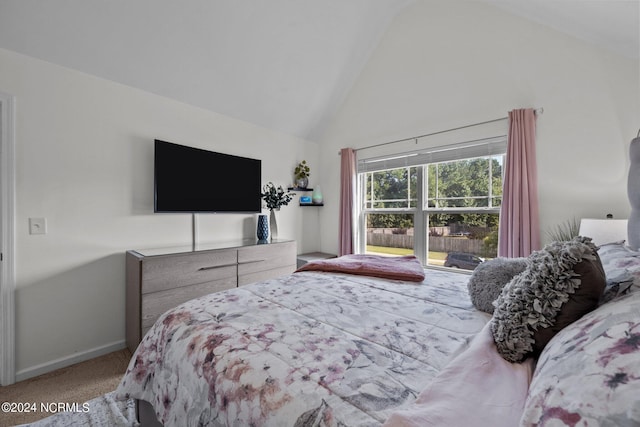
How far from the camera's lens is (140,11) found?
1.99 metres

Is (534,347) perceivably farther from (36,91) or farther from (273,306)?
(36,91)

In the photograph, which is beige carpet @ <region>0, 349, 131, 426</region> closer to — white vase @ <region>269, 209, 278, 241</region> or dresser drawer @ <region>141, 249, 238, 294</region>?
dresser drawer @ <region>141, 249, 238, 294</region>

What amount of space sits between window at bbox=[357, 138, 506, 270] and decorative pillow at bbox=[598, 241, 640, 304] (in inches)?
74.5

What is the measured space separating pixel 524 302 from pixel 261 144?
3.10 meters

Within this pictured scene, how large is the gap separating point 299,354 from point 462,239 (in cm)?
261

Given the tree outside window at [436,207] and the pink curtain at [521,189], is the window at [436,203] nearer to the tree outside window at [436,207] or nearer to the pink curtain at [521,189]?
the tree outside window at [436,207]

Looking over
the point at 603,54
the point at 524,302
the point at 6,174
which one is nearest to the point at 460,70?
the point at 603,54

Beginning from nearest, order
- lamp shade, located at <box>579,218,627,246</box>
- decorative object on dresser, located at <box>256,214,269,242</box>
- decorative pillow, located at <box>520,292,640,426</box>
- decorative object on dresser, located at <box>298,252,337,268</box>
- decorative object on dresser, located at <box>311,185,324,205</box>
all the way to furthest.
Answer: decorative pillow, located at <box>520,292,640,426</box> → lamp shade, located at <box>579,218,627,246</box> → decorative object on dresser, located at <box>256,214,269,242</box> → decorative object on dresser, located at <box>298,252,337,268</box> → decorative object on dresser, located at <box>311,185,324,205</box>

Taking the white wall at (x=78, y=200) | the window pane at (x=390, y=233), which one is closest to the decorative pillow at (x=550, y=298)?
the window pane at (x=390, y=233)

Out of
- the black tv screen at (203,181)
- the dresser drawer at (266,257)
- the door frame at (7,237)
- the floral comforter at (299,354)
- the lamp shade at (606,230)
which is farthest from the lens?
the dresser drawer at (266,257)

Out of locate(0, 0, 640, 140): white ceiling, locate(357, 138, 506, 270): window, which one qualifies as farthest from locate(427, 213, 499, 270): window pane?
locate(0, 0, 640, 140): white ceiling

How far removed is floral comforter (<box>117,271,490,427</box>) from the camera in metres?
0.66

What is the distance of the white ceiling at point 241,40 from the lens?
5.97 feet

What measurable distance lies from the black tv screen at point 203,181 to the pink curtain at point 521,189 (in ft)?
8.24
